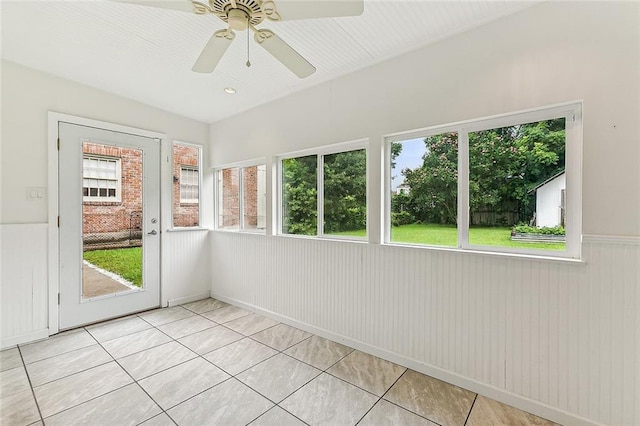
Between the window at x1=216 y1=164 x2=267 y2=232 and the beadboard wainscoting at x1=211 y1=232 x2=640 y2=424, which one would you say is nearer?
the beadboard wainscoting at x1=211 y1=232 x2=640 y2=424

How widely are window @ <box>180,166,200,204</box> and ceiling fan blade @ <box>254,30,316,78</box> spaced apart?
2.91 m

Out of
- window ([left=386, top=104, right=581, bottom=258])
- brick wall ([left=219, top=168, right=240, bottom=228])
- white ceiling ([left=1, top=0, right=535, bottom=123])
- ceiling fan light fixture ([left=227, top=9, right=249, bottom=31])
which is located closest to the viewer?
ceiling fan light fixture ([left=227, top=9, right=249, bottom=31])

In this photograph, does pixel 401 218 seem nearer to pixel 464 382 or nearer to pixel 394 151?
pixel 394 151

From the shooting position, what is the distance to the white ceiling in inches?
81.0

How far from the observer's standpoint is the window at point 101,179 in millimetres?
3295

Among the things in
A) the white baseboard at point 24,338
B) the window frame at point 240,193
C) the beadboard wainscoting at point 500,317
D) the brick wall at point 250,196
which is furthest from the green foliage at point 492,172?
the white baseboard at point 24,338

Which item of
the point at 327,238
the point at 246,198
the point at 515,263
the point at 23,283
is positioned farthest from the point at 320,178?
the point at 23,283

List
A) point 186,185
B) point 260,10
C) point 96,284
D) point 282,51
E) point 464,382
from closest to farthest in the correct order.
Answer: point 260,10 < point 282,51 < point 464,382 < point 96,284 < point 186,185

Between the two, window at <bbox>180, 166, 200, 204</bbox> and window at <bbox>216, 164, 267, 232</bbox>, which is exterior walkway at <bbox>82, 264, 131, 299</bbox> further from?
window at <bbox>216, 164, 267, 232</bbox>

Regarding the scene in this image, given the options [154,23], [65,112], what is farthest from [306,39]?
[65,112]

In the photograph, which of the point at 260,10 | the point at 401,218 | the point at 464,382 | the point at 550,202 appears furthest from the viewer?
the point at 401,218

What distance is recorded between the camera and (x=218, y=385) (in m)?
2.20

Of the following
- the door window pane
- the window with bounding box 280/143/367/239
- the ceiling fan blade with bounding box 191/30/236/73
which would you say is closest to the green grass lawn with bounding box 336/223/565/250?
the door window pane

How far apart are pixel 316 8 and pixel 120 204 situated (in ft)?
10.9
